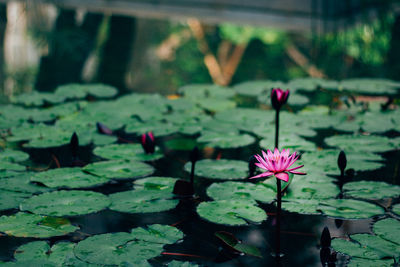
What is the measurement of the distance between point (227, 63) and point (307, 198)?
4.83m

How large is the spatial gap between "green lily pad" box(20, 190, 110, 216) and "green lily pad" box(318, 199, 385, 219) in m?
0.69

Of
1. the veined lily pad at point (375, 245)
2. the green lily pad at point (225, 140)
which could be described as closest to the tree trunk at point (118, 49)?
the green lily pad at point (225, 140)

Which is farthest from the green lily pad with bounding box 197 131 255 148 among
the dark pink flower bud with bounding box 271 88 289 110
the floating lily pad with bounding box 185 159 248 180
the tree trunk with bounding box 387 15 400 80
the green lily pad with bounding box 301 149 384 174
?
the tree trunk with bounding box 387 15 400 80

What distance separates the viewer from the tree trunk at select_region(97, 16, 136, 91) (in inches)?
189

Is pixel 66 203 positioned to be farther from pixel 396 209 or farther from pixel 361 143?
pixel 361 143

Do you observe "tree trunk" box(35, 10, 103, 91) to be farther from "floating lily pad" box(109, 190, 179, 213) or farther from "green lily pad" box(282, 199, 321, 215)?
"green lily pad" box(282, 199, 321, 215)

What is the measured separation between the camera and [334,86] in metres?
3.29

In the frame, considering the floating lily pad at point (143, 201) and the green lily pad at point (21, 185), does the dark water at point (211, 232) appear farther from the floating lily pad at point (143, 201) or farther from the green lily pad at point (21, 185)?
the green lily pad at point (21, 185)

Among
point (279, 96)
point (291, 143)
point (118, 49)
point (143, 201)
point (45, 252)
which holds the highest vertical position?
point (118, 49)

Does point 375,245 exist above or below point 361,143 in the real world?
below

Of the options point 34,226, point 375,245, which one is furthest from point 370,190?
point 34,226

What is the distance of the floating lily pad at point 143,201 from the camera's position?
5.35 ft

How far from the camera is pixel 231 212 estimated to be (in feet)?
5.24

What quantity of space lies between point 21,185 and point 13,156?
348 millimetres
